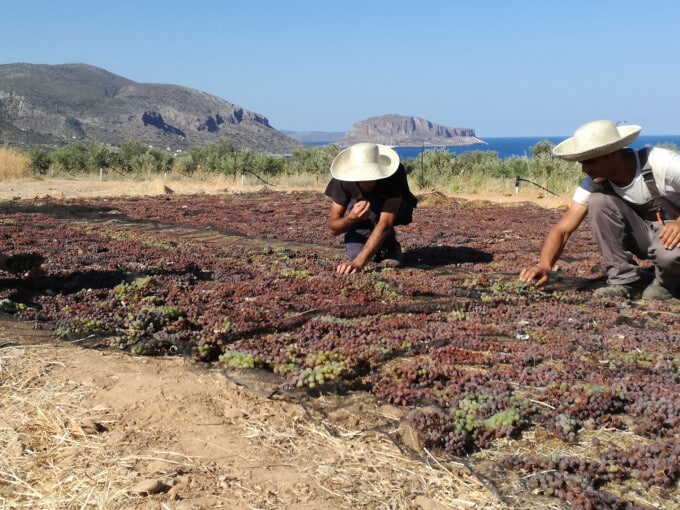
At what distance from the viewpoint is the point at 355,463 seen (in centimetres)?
315

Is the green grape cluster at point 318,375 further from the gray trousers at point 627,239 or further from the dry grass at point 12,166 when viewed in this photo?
the dry grass at point 12,166

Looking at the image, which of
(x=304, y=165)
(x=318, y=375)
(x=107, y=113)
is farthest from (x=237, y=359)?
(x=107, y=113)

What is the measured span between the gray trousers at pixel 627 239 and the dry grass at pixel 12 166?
1091 inches

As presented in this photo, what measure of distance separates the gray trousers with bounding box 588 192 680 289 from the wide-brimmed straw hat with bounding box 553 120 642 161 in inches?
30.7

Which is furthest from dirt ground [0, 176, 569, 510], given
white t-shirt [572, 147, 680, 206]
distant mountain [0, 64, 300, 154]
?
distant mountain [0, 64, 300, 154]

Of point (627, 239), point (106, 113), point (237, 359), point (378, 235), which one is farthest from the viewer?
point (106, 113)

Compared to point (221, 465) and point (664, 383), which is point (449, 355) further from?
point (221, 465)

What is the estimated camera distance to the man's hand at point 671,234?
5582 millimetres

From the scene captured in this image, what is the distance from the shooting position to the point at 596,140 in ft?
18.0

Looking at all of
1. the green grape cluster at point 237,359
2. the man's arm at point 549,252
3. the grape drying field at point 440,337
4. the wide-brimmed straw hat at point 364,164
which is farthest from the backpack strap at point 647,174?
the green grape cluster at point 237,359

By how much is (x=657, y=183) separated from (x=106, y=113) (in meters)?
134

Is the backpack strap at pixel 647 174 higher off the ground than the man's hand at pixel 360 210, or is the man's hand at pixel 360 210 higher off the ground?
the backpack strap at pixel 647 174

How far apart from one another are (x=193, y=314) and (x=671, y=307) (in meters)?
4.26

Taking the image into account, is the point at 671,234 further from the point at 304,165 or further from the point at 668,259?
the point at 304,165
